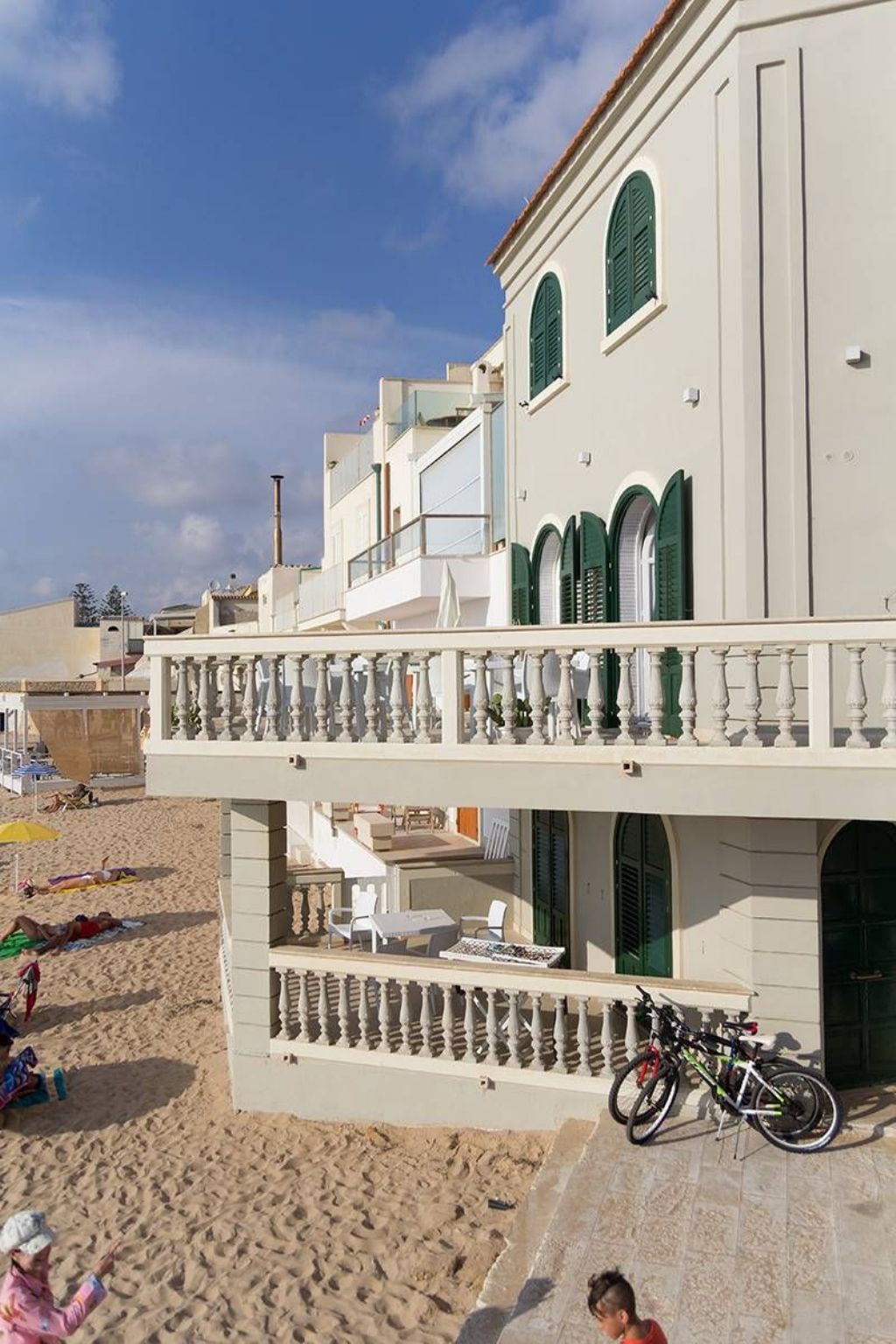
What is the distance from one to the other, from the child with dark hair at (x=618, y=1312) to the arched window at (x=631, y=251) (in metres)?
8.18

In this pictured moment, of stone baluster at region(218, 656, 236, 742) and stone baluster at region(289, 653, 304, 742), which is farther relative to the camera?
stone baluster at region(218, 656, 236, 742)

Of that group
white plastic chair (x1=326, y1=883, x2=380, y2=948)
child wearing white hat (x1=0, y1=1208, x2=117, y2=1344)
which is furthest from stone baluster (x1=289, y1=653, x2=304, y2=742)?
child wearing white hat (x1=0, y1=1208, x2=117, y2=1344)

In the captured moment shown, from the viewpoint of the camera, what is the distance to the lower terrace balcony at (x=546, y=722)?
7.04 metres

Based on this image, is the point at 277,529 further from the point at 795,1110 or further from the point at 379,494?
the point at 795,1110

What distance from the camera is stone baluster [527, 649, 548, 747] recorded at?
7746 millimetres

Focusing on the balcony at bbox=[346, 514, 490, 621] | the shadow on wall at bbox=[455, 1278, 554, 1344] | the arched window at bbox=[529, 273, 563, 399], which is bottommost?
the shadow on wall at bbox=[455, 1278, 554, 1344]

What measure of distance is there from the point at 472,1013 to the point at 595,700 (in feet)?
10.7

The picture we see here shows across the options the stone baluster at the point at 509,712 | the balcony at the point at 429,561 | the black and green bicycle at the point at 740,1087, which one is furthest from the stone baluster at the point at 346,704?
the balcony at the point at 429,561

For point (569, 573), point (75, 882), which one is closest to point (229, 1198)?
point (569, 573)

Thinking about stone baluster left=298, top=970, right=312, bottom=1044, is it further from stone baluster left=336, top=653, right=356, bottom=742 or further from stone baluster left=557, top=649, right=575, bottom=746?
stone baluster left=557, top=649, right=575, bottom=746

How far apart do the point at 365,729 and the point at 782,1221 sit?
4.69 metres

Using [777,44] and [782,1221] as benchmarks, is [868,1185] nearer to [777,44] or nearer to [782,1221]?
[782,1221]

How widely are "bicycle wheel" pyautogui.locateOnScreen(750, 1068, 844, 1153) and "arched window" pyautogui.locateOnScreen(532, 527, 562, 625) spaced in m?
6.35

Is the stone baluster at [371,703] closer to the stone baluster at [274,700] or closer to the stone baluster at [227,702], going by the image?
the stone baluster at [274,700]
